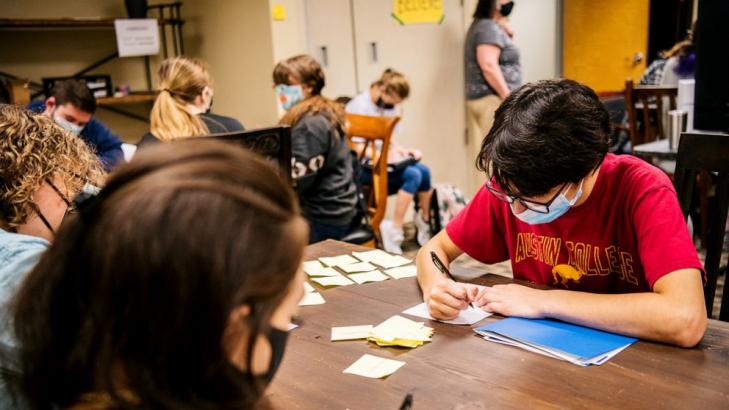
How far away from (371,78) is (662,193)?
3416 mm

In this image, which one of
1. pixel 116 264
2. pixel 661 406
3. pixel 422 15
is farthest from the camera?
pixel 422 15

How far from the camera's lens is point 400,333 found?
3.96 ft

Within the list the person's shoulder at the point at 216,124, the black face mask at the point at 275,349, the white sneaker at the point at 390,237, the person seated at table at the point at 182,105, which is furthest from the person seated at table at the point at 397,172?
the black face mask at the point at 275,349

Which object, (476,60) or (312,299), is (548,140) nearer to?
(312,299)

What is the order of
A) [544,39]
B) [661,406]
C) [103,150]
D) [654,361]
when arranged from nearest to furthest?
[661,406] → [654,361] → [103,150] → [544,39]

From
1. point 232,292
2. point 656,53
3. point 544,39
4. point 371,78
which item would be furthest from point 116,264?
point 656,53

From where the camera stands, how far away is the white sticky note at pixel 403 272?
157 centimetres

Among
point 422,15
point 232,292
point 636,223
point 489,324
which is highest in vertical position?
point 422,15

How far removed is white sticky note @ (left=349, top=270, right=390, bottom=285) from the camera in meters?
1.54

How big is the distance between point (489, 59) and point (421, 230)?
3.96ft

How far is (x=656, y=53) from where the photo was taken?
5.84 m

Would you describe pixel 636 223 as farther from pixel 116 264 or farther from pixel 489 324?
pixel 116 264

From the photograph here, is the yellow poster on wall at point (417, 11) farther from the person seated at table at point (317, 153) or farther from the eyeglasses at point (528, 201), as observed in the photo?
the eyeglasses at point (528, 201)

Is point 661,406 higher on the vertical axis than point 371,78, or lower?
lower
